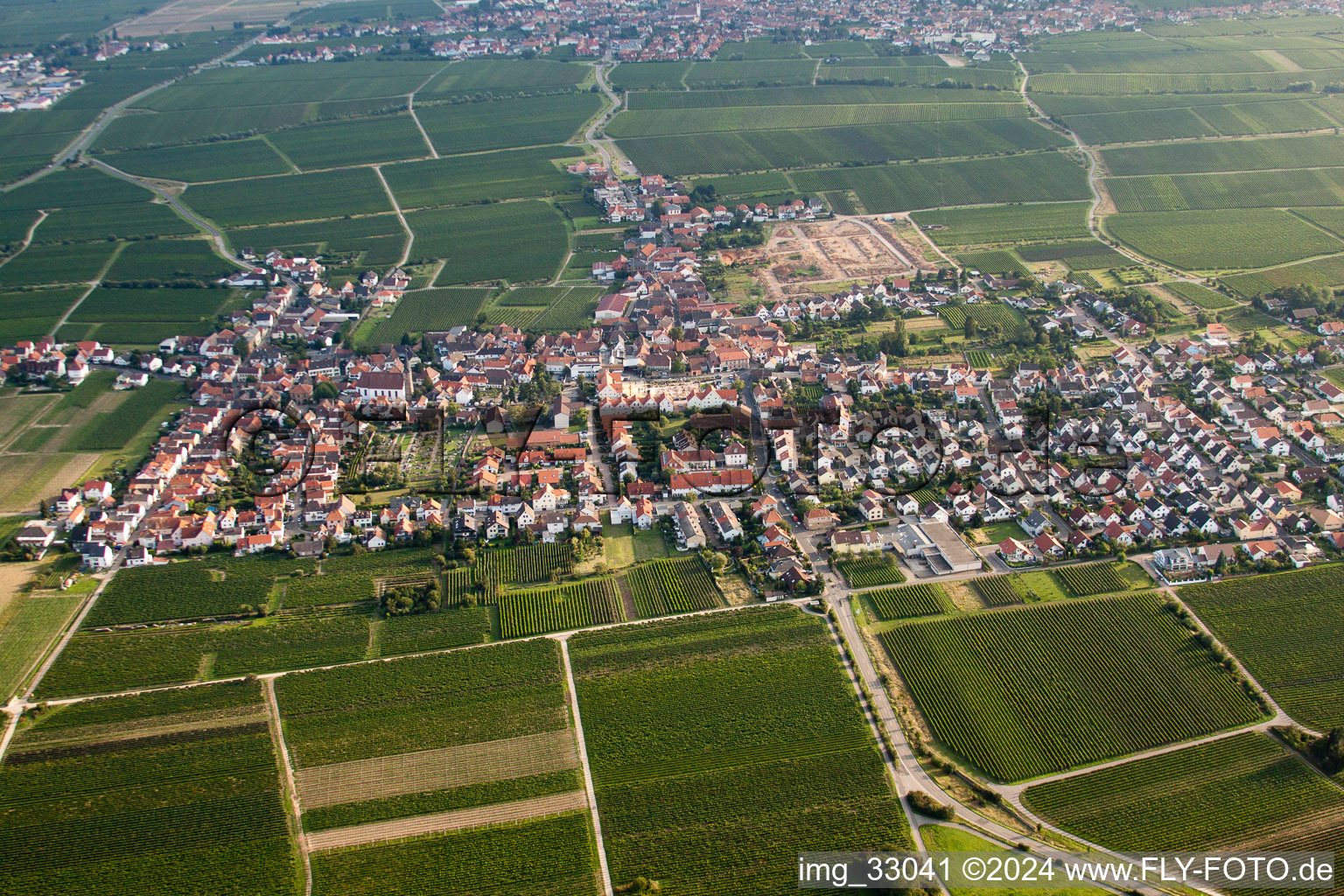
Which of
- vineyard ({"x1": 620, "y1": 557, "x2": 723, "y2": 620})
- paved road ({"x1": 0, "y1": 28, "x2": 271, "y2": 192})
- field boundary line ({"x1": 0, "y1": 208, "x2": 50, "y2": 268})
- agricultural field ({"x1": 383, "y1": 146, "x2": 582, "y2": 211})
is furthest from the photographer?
paved road ({"x1": 0, "y1": 28, "x2": 271, "y2": 192})

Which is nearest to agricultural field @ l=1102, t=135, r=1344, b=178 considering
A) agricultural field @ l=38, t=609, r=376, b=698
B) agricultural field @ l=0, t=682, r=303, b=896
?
agricultural field @ l=38, t=609, r=376, b=698

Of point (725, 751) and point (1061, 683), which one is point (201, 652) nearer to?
point (725, 751)

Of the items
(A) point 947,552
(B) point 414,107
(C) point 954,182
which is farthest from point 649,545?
(B) point 414,107

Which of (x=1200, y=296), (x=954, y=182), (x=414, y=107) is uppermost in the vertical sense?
(x=414, y=107)

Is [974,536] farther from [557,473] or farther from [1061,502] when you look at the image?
[557,473]

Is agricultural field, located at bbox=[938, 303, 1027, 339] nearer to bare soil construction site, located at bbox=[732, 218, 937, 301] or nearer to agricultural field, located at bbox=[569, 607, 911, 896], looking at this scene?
bare soil construction site, located at bbox=[732, 218, 937, 301]

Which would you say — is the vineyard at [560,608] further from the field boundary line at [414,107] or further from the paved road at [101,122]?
the paved road at [101,122]
